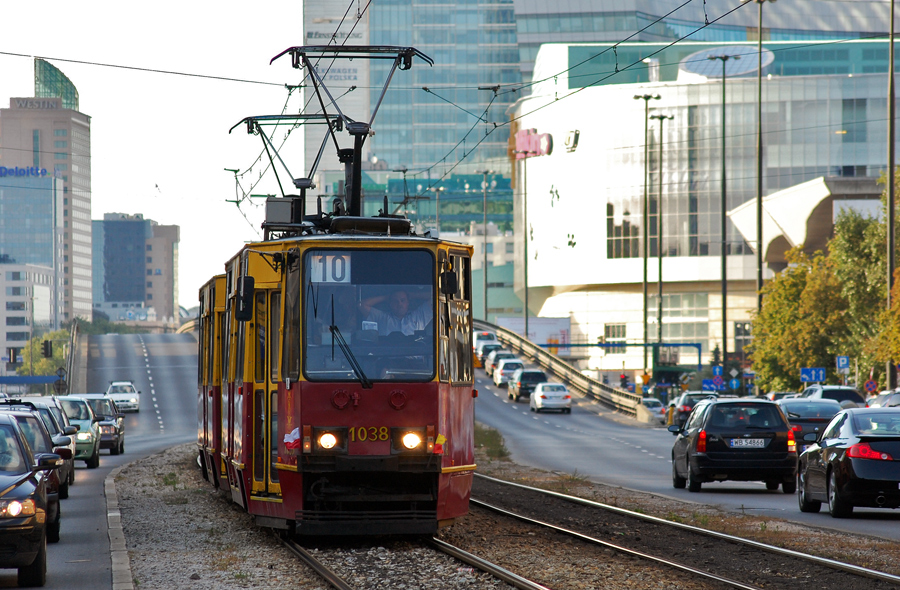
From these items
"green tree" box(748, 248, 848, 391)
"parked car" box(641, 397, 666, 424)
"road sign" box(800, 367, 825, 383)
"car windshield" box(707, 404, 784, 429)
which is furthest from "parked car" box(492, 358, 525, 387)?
"car windshield" box(707, 404, 784, 429)

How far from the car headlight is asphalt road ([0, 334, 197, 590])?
2.83ft

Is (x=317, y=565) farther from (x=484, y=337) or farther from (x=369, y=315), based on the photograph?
(x=484, y=337)

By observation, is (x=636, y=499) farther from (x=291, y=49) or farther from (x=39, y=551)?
(x=39, y=551)

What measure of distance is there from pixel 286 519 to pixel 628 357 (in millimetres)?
106488

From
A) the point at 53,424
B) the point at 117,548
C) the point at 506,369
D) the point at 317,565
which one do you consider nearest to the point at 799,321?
the point at 506,369

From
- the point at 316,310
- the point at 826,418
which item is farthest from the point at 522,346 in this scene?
the point at 316,310

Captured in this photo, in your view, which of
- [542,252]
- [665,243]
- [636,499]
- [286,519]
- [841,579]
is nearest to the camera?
[841,579]

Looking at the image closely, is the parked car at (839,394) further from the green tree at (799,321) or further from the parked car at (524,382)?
the parked car at (524,382)

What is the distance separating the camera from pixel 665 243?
11338cm

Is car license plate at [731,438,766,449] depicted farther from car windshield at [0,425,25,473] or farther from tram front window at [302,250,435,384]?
car windshield at [0,425,25,473]

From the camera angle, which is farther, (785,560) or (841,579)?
(785,560)

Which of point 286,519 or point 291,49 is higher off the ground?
point 291,49

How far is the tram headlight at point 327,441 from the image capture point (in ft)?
40.9

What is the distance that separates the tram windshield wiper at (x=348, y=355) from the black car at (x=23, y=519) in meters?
2.95
